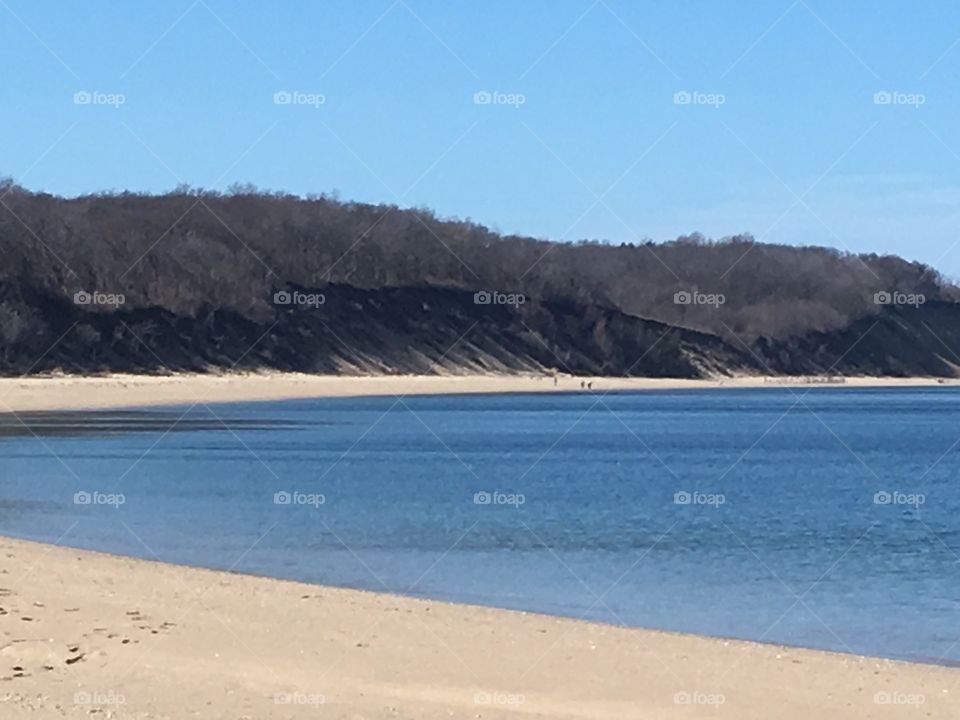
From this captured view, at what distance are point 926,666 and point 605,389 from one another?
91.3m

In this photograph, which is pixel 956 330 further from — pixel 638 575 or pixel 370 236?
pixel 638 575

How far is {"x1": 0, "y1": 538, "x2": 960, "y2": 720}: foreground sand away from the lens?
34.1 ft

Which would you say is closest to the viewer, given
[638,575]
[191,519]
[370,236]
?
[638,575]

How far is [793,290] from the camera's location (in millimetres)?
147125

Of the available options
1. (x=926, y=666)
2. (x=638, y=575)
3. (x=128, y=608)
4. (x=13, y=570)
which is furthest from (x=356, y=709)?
(x=638, y=575)
